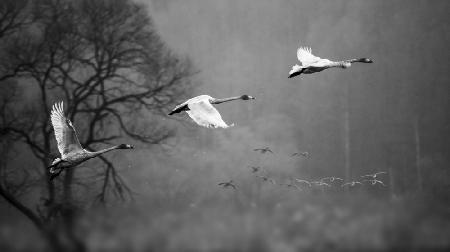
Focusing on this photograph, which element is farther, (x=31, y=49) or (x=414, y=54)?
(x=414, y=54)

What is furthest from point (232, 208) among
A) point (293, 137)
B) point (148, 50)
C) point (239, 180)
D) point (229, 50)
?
point (229, 50)

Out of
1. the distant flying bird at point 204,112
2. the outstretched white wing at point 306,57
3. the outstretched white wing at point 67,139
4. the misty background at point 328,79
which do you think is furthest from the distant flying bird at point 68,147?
the misty background at point 328,79

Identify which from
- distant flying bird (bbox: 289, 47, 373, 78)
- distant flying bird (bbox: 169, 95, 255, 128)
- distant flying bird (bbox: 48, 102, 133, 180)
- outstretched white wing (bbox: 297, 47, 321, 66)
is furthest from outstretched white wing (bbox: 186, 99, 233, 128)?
distant flying bird (bbox: 48, 102, 133, 180)

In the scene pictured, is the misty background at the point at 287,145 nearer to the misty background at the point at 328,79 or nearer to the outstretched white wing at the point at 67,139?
the misty background at the point at 328,79

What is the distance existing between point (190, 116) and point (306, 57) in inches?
77.7

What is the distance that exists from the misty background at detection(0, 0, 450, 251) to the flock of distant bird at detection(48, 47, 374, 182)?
3092 millimetres

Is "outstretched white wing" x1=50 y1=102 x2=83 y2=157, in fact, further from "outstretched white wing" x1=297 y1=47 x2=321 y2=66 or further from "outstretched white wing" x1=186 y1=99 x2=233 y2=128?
"outstretched white wing" x1=297 y1=47 x2=321 y2=66

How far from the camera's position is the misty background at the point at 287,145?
8.20 metres

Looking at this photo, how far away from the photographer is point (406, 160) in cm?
1723

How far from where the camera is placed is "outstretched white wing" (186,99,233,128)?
4797 mm

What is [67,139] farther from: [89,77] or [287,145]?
[287,145]

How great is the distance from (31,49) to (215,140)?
782 cm

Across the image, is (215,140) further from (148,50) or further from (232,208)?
(232,208)

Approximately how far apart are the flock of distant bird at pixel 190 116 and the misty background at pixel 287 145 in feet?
10.1
